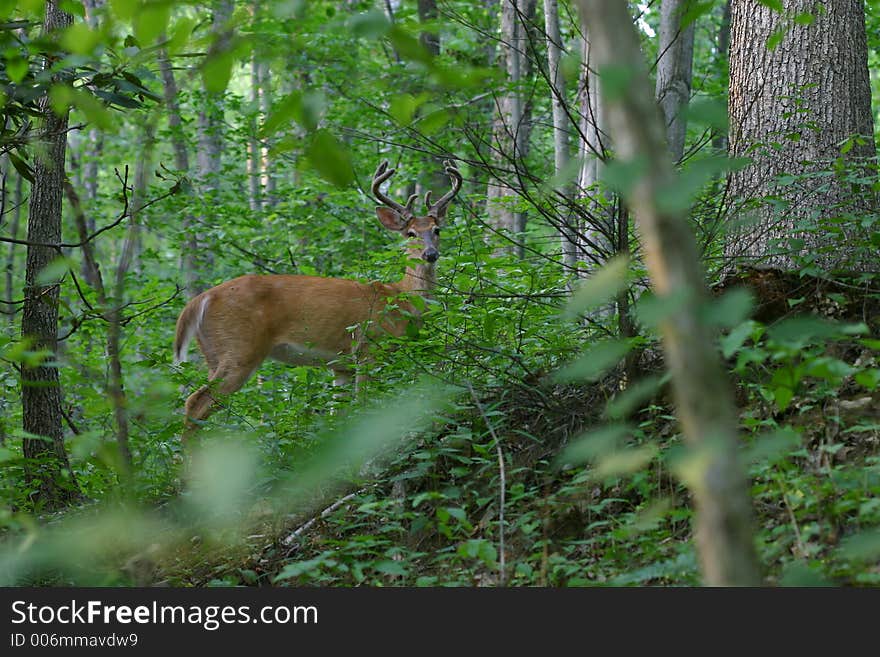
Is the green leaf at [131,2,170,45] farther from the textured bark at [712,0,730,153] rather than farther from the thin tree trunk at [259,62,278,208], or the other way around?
Result: the textured bark at [712,0,730,153]

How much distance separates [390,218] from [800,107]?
4981 millimetres

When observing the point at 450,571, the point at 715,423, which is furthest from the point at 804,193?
the point at 715,423

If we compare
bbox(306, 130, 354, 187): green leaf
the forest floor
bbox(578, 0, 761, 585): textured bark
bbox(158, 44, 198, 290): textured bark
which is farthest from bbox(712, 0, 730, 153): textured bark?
bbox(306, 130, 354, 187): green leaf

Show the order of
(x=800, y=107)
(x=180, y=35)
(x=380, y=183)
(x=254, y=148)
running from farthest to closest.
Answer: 1. (x=254, y=148)
2. (x=380, y=183)
3. (x=800, y=107)
4. (x=180, y=35)

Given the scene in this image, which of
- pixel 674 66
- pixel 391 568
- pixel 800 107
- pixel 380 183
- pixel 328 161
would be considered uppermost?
pixel 380 183

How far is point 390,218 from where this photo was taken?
9.52 metres

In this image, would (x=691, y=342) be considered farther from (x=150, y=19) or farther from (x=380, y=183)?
(x=380, y=183)

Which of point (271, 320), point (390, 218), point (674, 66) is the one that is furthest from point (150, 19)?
point (390, 218)

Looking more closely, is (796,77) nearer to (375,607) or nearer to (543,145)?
(375,607)

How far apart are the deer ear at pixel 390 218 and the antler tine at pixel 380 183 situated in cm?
7

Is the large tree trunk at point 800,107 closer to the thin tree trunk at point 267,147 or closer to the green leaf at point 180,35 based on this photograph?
the green leaf at point 180,35

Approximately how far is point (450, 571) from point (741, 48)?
3806 millimetres

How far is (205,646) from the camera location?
2729 millimetres

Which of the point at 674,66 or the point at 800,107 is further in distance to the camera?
the point at 674,66
